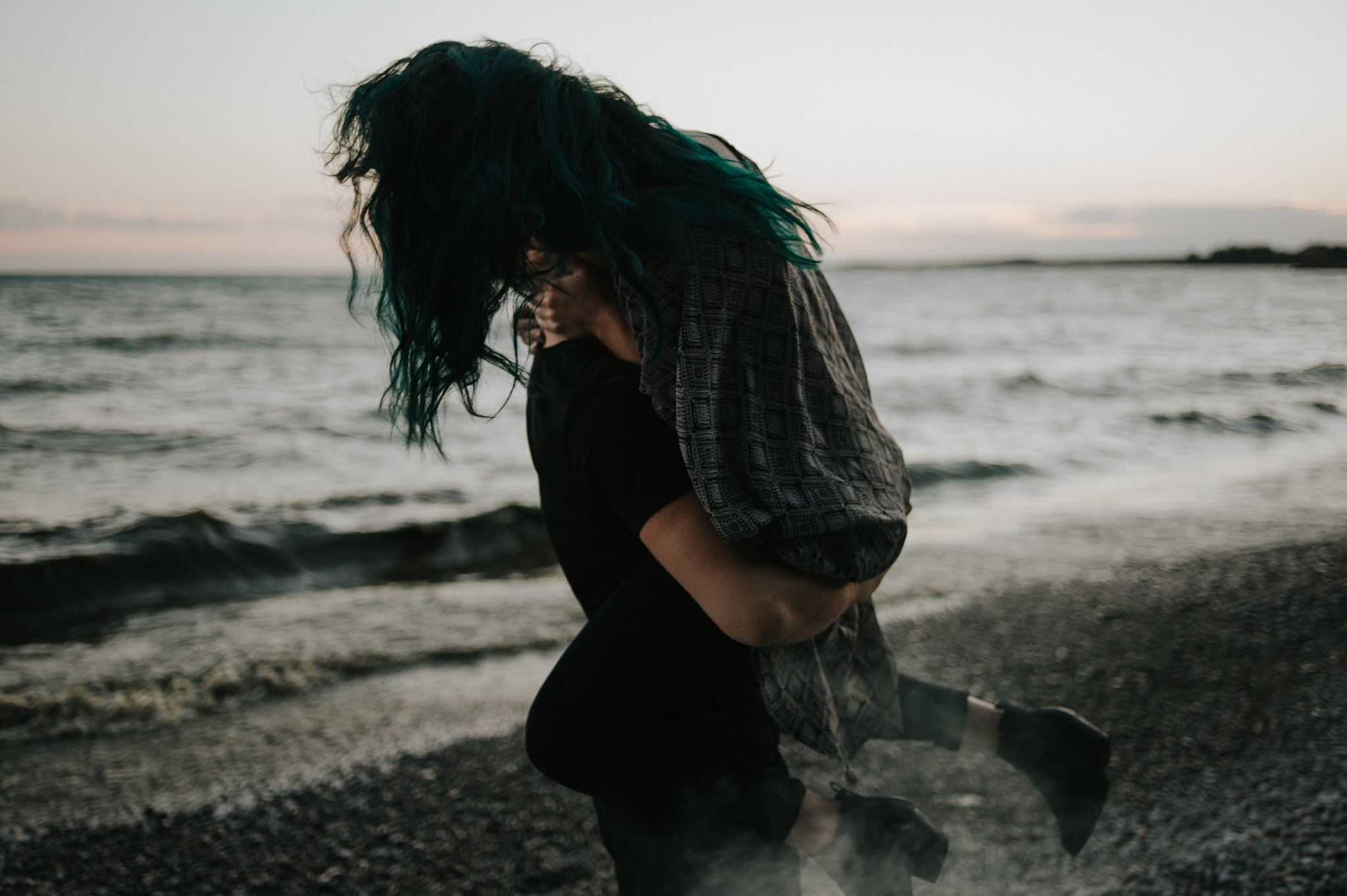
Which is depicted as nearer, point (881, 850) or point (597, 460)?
point (597, 460)

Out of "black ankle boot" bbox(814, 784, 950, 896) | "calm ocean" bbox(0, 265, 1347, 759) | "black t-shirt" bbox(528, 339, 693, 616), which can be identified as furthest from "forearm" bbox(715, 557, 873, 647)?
"calm ocean" bbox(0, 265, 1347, 759)

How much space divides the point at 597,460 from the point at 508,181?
40 cm

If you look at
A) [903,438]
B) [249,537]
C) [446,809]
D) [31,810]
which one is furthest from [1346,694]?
[903,438]

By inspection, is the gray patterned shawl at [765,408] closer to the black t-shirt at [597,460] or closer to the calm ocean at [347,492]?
the black t-shirt at [597,460]

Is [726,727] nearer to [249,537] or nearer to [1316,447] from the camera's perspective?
[249,537]

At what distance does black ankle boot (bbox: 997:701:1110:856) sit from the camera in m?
1.84

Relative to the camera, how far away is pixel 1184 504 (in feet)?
21.4

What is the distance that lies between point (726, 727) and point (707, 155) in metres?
0.93

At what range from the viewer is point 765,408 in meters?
1.11

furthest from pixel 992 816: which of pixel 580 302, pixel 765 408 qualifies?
pixel 580 302

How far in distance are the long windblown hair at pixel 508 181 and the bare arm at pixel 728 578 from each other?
1.12 ft

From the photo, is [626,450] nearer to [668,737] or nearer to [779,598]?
[779,598]

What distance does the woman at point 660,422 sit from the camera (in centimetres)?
109

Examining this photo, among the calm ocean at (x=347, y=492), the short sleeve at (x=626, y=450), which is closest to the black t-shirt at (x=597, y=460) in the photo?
the short sleeve at (x=626, y=450)
